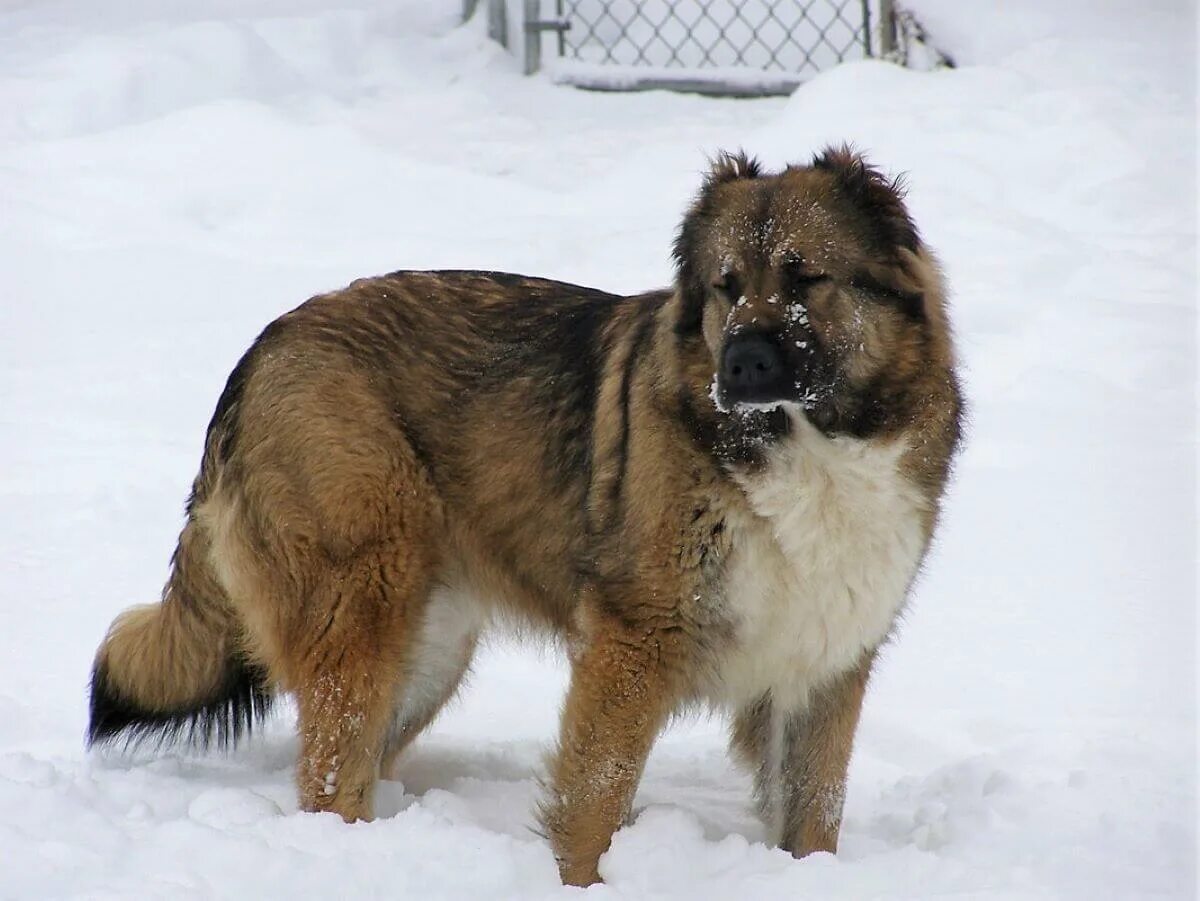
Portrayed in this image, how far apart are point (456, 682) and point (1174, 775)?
2.14m

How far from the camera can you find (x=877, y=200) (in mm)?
3730

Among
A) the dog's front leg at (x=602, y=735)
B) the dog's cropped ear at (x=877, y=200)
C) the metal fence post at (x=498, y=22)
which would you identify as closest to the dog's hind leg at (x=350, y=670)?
the dog's front leg at (x=602, y=735)

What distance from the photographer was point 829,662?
3.82m

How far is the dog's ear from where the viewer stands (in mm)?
3756

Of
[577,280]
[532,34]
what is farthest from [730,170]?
[532,34]

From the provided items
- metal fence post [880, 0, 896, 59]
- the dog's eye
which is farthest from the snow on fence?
the dog's eye

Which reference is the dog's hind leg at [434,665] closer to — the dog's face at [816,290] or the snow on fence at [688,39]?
the dog's face at [816,290]

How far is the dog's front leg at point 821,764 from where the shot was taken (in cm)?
401

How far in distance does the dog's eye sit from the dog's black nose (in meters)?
0.21

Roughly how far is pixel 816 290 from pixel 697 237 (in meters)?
0.39

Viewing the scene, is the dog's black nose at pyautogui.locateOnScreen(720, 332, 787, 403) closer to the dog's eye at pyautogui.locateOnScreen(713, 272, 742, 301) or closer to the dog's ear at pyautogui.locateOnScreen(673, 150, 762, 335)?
the dog's eye at pyautogui.locateOnScreen(713, 272, 742, 301)

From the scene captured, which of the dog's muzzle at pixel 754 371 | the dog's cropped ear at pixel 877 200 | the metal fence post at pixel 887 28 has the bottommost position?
the metal fence post at pixel 887 28

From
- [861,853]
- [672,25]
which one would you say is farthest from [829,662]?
[672,25]

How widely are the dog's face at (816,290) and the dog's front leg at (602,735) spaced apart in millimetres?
652
